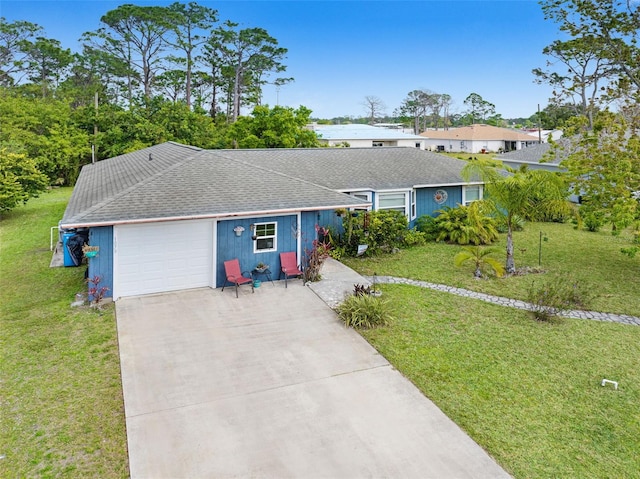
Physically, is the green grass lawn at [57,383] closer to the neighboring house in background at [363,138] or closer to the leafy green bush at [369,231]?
the leafy green bush at [369,231]

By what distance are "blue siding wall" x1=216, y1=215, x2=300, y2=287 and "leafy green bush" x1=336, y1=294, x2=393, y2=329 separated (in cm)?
323

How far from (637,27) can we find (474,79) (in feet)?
97.9

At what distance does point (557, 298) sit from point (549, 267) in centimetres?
407

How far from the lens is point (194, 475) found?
5.25 meters

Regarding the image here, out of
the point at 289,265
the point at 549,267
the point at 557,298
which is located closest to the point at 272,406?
the point at 289,265

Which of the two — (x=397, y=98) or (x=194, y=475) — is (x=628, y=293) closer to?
(x=194, y=475)

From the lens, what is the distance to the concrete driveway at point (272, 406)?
18.0 feet

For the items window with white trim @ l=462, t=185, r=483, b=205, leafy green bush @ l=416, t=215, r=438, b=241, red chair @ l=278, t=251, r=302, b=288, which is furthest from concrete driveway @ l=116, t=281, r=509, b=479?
window with white trim @ l=462, t=185, r=483, b=205

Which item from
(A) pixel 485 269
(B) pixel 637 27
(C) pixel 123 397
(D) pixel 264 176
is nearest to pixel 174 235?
(D) pixel 264 176

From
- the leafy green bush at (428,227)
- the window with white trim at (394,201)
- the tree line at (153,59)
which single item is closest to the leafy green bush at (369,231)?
the window with white trim at (394,201)

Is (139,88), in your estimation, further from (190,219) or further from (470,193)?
(190,219)

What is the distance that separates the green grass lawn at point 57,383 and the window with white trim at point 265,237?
4.13 metres

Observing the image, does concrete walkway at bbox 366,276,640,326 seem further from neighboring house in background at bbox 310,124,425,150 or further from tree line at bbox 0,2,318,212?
neighboring house in background at bbox 310,124,425,150

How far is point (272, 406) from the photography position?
6.68m
